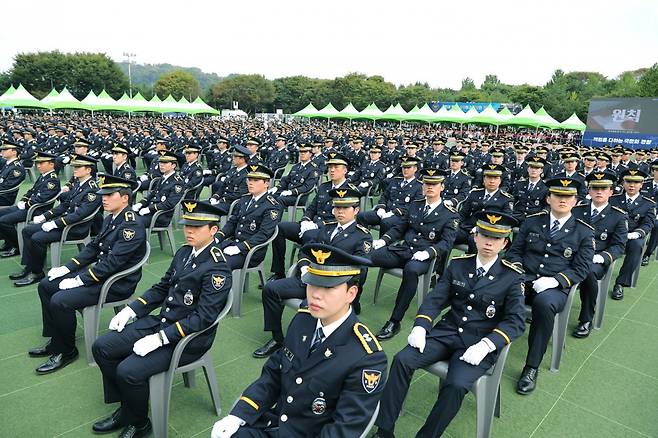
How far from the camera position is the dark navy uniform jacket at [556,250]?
13.3ft

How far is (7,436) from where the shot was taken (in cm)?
292

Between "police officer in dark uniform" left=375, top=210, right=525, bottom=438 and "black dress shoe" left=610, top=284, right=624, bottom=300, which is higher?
"police officer in dark uniform" left=375, top=210, right=525, bottom=438

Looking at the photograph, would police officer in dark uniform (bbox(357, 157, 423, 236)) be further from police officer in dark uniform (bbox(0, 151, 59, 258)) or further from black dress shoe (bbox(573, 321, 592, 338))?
police officer in dark uniform (bbox(0, 151, 59, 258))

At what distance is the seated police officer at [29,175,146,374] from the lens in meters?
3.71

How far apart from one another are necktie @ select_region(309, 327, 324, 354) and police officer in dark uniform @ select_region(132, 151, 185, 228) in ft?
15.9

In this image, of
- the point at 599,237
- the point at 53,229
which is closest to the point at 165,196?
the point at 53,229

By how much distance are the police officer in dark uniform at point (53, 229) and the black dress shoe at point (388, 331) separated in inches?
156

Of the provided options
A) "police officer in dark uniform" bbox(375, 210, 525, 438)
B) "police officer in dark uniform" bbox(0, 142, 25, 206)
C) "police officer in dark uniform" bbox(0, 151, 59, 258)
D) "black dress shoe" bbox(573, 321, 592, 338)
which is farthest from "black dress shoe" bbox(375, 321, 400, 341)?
"police officer in dark uniform" bbox(0, 142, 25, 206)

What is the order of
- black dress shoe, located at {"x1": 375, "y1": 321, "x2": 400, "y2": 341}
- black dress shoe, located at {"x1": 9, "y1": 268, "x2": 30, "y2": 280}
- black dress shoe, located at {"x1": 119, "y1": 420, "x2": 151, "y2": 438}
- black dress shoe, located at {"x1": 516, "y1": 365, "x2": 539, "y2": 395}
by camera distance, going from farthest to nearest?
1. black dress shoe, located at {"x1": 9, "y1": 268, "x2": 30, "y2": 280}
2. black dress shoe, located at {"x1": 375, "y1": 321, "x2": 400, "y2": 341}
3. black dress shoe, located at {"x1": 516, "y1": 365, "x2": 539, "y2": 395}
4. black dress shoe, located at {"x1": 119, "y1": 420, "x2": 151, "y2": 438}

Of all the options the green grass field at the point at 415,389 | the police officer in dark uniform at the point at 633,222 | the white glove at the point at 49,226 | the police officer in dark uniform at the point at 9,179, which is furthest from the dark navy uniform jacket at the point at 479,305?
the police officer in dark uniform at the point at 9,179

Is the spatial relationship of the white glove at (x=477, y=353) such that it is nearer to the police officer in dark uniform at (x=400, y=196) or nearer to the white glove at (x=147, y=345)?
the white glove at (x=147, y=345)

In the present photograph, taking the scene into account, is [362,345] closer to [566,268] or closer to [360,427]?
[360,427]

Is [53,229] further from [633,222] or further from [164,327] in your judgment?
[633,222]

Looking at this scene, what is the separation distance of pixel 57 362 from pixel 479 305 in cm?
359
